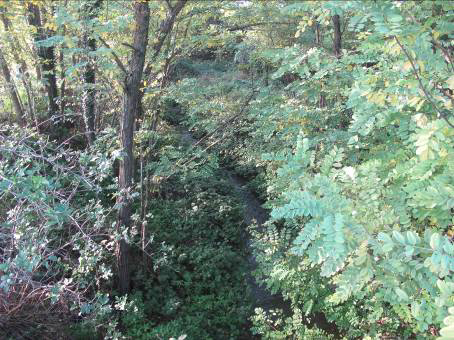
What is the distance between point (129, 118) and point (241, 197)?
3.59 meters

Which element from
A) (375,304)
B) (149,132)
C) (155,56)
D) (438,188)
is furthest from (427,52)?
(149,132)

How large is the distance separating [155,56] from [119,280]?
2.28m

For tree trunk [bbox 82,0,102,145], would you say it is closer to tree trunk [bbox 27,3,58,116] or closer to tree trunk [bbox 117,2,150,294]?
tree trunk [bbox 117,2,150,294]

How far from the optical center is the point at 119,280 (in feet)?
12.8

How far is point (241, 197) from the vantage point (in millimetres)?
6648

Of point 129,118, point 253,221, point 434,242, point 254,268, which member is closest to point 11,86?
point 129,118

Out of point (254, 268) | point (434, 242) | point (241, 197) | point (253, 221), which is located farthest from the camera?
point (241, 197)

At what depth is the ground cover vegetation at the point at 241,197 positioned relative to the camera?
1.61m

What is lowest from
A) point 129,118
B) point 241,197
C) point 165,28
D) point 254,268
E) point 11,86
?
point 241,197

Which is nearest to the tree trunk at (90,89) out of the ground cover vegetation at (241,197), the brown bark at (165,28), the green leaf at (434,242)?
the ground cover vegetation at (241,197)

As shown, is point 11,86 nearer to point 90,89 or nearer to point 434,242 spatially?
point 90,89

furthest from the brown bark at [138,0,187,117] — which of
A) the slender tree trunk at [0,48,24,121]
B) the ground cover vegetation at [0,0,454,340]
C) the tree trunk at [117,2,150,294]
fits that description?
the slender tree trunk at [0,48,24,121]

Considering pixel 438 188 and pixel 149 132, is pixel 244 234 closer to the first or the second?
pixel 149 132

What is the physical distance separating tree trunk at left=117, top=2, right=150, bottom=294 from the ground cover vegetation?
1 centimetres
